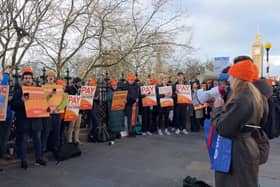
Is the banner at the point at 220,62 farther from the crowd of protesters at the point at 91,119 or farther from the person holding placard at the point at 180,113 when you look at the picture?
the person holding placard at the point at 180,113

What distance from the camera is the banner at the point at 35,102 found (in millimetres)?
7395

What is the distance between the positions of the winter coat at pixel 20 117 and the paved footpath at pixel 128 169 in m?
0.85

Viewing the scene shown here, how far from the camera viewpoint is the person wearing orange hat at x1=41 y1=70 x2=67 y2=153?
8.16 m

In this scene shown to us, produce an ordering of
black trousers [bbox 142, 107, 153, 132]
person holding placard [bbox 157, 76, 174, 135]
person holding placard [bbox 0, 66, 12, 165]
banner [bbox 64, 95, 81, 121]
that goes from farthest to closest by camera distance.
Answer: person holding placard [bbox 157, 76, 174, 135], black trousers [bbox 142, 107, 153, 132], banner [bbox 64, 95, 81, 121], person holding placard [bbox 0, 66, 12, 165]

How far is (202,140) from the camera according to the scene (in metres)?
11.5

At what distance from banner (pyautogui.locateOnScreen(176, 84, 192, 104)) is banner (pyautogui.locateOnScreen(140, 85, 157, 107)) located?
0.92 metres

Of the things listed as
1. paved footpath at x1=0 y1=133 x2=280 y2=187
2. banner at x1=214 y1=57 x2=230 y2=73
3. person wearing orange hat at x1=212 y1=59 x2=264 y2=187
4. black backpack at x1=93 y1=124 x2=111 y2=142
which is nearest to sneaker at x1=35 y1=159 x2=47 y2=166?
paved footpath at x1=0 y1=133 x2=280 y2=187

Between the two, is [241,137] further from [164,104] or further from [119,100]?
[164,104]

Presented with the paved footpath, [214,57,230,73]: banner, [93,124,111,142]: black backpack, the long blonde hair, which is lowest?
the paved footpath

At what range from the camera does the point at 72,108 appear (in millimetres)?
9109

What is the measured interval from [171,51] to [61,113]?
14122mm

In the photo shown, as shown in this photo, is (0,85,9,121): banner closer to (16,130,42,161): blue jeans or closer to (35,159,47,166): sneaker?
(16,130,42,161): blue jeans

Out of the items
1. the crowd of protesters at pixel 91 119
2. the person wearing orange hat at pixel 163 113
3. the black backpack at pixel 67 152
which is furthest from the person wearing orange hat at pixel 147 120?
the black backpack at pixel 67 152

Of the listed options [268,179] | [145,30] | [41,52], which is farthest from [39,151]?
[145,30]
